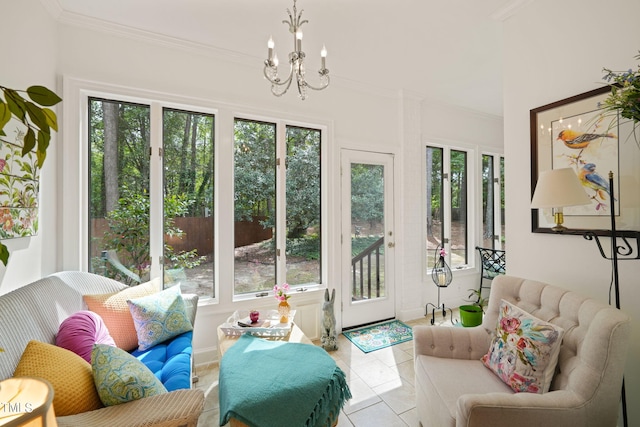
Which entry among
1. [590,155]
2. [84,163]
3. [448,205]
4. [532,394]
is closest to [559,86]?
[590,155]

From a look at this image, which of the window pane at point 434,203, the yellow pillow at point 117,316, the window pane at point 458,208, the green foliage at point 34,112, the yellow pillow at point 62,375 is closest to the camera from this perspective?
the green foliage at point 34,112

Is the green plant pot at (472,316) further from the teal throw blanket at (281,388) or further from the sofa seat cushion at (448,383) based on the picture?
the teal throw blanket at (281,388)

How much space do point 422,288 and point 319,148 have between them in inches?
87.9

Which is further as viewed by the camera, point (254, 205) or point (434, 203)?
point (434, 203)

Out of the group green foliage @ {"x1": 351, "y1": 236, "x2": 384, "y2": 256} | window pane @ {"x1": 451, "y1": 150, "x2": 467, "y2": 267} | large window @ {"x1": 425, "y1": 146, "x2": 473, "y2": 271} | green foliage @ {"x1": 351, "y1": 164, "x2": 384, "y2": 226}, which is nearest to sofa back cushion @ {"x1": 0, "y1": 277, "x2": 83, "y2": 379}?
green foliage @ {"x1": 351, "y1": 236, "x2": 384, "y2": 256}

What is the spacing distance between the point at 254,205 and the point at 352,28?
1.80m

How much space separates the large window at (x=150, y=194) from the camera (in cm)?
238

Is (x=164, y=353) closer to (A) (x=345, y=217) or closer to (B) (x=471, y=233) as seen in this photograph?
(A) (x=345, y=217)

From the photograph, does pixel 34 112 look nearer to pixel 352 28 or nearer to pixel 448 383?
pixel 448 383

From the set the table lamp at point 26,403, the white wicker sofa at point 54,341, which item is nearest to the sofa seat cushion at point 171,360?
the white wicker sofa at point 54,341

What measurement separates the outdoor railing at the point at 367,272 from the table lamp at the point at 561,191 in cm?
204

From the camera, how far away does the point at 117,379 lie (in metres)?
1.18

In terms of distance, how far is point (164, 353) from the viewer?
6.13 feet

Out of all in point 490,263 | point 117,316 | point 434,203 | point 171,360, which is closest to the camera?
point 171,360
